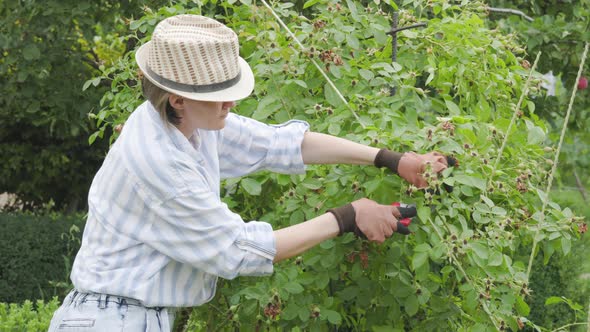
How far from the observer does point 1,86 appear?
6188 millimetres

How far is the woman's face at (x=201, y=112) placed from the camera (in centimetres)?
250

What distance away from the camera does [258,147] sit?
2.89 metres

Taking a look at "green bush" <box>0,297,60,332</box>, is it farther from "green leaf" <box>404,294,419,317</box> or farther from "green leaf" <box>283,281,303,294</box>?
"green leaf" <box>404,294,419,317</box>

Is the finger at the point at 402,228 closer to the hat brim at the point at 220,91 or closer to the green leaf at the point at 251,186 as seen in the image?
the hat brim at the point at 220,91

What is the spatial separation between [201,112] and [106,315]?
573 millimetres

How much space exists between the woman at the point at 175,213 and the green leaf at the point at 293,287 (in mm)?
290

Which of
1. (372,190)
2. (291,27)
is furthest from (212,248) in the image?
(291,27)

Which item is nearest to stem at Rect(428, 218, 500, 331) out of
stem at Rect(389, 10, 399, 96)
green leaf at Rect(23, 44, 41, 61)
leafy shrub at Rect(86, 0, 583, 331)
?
leafy shrub at Rect(86, 0, 583, 331)

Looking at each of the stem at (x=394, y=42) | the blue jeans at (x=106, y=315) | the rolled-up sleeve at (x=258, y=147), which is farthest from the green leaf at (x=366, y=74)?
the blue jeans at (x=106, y=315)

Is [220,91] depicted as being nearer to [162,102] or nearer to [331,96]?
[162,102]

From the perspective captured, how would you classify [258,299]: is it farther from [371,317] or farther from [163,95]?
[163,95]

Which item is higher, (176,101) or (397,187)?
(176,101)

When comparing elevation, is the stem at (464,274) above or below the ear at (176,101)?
below

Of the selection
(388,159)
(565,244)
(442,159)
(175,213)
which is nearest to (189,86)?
(175,213)
